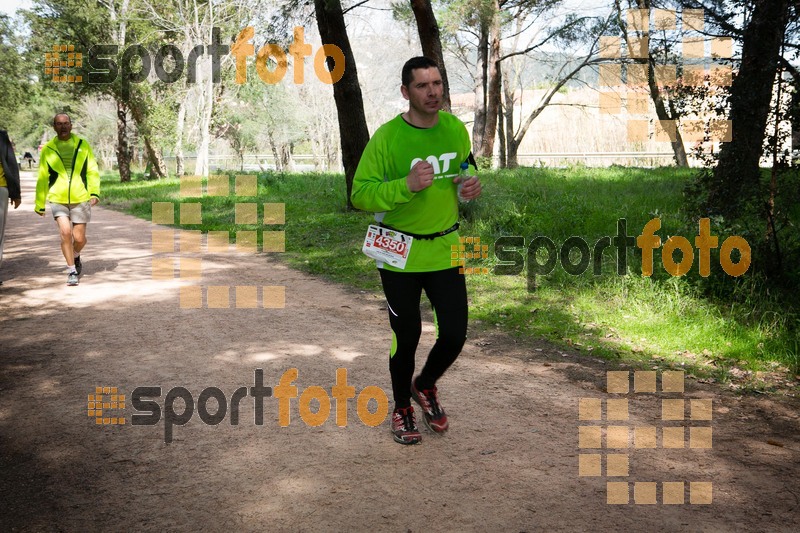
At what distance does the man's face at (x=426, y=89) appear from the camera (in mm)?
3869

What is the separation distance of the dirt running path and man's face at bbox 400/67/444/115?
2.05 meters

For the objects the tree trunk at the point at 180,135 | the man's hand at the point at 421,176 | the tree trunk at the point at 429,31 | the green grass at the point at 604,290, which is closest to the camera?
the man's hand at the point at 421,176

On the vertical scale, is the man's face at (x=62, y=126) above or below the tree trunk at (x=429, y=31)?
below

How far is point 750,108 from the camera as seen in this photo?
725 cm

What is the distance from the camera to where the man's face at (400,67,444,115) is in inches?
152

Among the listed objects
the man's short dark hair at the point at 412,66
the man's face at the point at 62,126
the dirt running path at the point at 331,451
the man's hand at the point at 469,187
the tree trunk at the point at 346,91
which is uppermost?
the tree trunk at the point at 346,91

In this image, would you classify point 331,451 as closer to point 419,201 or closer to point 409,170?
point 419,201

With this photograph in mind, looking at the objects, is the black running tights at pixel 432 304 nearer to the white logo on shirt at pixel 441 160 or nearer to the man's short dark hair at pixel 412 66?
the white logo on shirt at pixel 441 160

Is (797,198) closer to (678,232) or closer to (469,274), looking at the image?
(678,232)

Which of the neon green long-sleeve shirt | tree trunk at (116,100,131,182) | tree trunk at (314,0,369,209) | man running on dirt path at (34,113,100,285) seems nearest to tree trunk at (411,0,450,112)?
tree trunk at (314,0,369,209)

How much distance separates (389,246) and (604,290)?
15.4 feet

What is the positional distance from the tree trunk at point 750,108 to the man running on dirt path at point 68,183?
8085mm

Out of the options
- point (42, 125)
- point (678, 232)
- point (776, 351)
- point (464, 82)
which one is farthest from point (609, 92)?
point (42, 125)

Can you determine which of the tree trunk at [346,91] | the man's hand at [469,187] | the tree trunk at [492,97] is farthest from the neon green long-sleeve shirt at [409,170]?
the tree trunk at [492,97]
